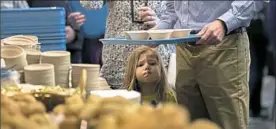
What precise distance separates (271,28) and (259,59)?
111 centimetres

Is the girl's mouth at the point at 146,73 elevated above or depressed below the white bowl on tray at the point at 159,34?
below

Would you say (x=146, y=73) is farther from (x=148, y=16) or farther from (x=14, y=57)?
(x=14, y=57)

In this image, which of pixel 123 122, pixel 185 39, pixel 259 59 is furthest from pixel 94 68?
pixel 259 59

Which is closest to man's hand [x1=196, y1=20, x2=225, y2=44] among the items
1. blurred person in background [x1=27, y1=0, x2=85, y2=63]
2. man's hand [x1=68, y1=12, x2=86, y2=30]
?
man's hand [x1=68, y1=12, x2=86, y2=30]

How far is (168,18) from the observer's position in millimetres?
3107

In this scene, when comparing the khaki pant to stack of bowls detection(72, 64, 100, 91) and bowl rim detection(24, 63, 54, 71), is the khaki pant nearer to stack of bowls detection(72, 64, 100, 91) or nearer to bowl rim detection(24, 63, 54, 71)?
stack of bowls detection(72, 64, 100, 91)

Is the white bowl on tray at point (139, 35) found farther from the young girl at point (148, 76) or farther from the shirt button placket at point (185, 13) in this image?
the shirt button placket at point (185, 13)

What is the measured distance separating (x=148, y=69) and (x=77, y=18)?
5.18ft

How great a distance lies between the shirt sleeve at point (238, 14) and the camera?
2760mm

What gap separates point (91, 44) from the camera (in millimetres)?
4691

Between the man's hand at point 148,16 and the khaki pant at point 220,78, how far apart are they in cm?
19

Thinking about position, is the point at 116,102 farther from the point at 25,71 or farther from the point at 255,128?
the point at 255,128

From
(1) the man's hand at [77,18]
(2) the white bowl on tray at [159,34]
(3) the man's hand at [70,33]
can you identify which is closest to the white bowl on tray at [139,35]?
(2) the white bowl on tray at [159,34]

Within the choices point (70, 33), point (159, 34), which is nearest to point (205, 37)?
point (159, 34)
